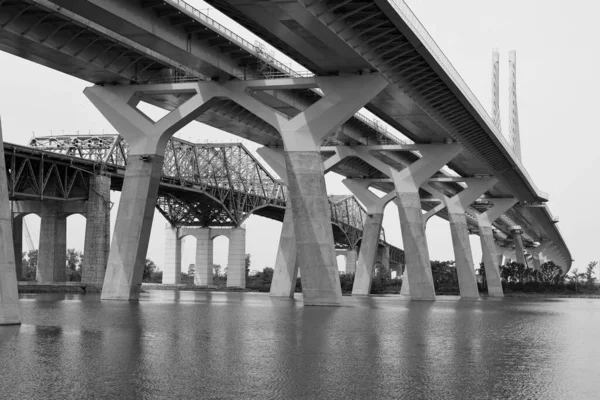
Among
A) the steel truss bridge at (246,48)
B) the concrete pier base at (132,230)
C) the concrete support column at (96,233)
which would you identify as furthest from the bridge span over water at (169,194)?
the concrete pier base at (132,230)

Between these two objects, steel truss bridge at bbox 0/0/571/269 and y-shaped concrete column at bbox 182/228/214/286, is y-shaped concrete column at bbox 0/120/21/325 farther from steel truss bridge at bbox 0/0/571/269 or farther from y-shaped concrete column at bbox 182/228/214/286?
y-shaped concrete column at bbox 182/228/214/286

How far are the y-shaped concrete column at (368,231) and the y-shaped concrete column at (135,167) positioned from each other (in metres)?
37.3

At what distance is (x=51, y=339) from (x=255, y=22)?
22.4m

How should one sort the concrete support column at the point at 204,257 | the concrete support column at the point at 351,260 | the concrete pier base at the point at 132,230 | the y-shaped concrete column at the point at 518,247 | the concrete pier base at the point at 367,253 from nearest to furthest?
the concrete pier base at the point at 132,230, the concrete pier base at the point at 367,253, the concrete support column at the point at 204,257, the y-shaped concrete column at the point at 518,247, the concrete support column at the point at 351,260

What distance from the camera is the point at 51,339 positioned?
22.0 meters

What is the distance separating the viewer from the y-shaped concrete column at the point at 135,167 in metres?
49.2

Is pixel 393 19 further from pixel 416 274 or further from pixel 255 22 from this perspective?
pixel 416 274

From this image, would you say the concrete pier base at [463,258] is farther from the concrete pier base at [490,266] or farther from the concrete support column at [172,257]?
the concrete support column at [172,257]

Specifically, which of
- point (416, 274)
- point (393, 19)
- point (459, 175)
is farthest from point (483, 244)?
point (393, 19)

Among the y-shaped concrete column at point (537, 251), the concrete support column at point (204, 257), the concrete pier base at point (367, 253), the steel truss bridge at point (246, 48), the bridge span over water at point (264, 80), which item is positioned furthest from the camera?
the y-shaped concrete column at point (537, 251)

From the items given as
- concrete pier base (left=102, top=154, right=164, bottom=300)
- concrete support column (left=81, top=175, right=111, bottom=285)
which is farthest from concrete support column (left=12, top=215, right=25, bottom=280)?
concrete pier base (left=102, top=154, right=164, bottom=300)

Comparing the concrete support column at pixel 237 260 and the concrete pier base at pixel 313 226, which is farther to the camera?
the concrete support column at pixel 237 260

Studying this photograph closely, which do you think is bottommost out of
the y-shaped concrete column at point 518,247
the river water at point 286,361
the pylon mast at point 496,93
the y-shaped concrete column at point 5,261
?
the river water at point 286,361

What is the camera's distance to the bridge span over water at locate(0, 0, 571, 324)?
130 ft
